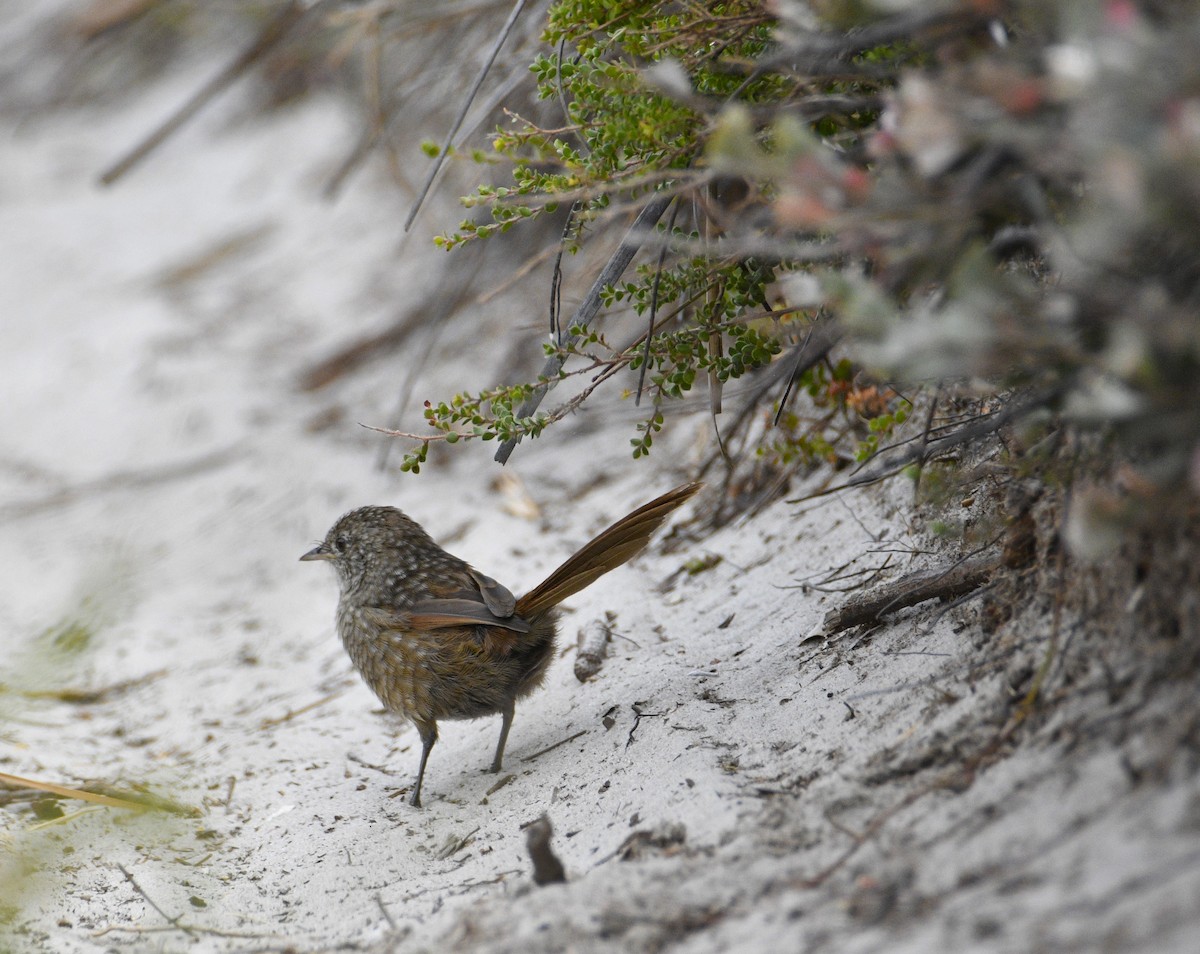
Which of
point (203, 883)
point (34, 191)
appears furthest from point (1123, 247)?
point (34, 191)

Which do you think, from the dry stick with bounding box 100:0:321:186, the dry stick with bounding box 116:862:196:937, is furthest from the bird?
the dry stick with bounding box 100:0:321:186

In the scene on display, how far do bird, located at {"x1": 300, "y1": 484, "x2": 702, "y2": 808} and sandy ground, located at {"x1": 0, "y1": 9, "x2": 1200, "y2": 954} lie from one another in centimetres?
20

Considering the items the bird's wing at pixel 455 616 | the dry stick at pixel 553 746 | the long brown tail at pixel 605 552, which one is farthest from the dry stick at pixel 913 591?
the bird's wing at pixel 455 616

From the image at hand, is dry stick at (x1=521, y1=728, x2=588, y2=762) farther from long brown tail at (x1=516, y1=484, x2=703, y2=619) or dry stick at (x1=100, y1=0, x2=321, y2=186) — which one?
dry stick at (x1=100, y1=0, x2=321, y2=186)

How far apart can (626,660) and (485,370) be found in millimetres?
3014

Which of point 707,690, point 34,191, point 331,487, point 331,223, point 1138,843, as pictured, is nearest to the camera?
point 1138,843

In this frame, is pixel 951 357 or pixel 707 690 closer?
pixel 951 357

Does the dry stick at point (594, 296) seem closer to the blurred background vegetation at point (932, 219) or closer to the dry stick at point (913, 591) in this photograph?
the blurred background vegetation at point (932, 219)

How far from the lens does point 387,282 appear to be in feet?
25.3

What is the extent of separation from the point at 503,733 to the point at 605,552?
2.33 feet

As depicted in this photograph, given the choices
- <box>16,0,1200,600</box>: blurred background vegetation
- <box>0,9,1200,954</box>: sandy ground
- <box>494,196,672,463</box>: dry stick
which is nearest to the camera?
<box>16,0,1200,600</box>: blurred background vegetation

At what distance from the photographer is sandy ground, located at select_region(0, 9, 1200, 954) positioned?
6.09 ft

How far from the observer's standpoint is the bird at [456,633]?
3304 mm

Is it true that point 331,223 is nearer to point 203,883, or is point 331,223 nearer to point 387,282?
point 387,282
